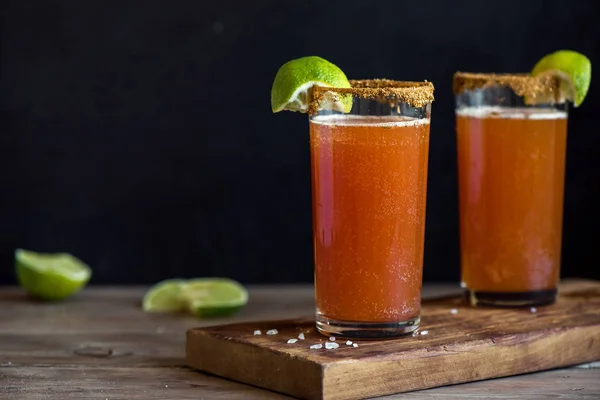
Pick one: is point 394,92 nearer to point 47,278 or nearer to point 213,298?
point 213,298

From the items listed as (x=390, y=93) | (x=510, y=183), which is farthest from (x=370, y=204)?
(x=510, y=183)

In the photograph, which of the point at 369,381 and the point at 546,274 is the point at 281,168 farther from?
the point at 369,381

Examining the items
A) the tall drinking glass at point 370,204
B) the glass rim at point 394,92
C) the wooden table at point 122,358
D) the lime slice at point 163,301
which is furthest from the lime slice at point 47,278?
the glass rim at point 394,92

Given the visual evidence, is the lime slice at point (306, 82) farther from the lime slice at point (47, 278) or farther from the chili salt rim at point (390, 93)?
the lime slice at point (47, 278)

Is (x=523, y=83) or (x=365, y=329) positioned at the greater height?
(x=523, y=83)

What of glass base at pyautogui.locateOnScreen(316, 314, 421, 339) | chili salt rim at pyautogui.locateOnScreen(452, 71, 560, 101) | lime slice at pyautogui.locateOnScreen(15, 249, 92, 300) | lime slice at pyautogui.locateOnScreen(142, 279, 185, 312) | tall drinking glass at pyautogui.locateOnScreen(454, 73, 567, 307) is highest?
chili salt rim at pyautogui.locateOnScreen(452, 71, 560, 101)

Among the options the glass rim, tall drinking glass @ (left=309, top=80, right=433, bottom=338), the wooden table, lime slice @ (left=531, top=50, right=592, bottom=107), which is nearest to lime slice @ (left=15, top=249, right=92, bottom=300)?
the wooden table

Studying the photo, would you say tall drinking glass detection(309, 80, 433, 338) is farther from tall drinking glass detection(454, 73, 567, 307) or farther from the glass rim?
tall drinking glass detection(454, 73, 567, 307)
